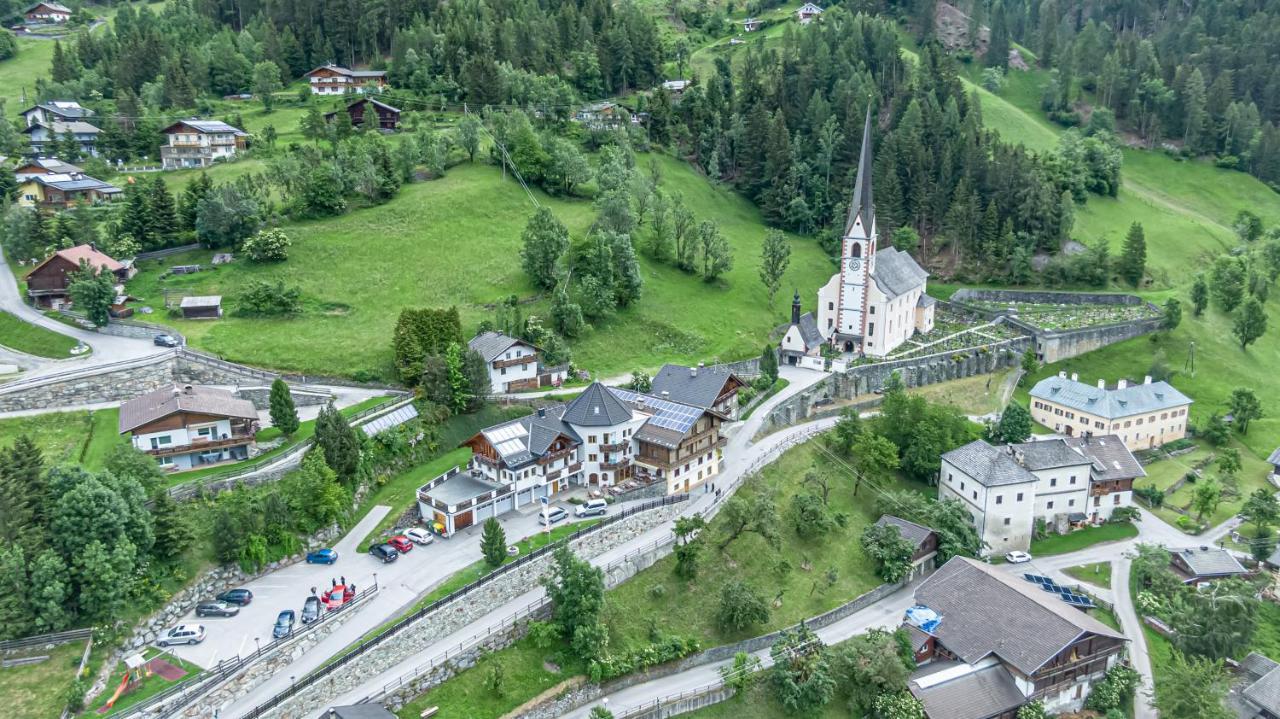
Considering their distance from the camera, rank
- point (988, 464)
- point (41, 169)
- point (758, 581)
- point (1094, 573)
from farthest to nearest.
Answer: point (41, 169) → point (988, 464) → point (1094, 573) → point (758, 581)

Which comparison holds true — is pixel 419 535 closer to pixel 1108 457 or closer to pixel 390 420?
pixel 390 420

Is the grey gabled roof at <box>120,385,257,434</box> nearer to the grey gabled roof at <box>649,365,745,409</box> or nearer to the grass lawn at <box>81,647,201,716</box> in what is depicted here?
the grass lawn at <box>81,647,201,716</box>

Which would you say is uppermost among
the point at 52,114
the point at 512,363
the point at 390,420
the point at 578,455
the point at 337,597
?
the point at 52,114

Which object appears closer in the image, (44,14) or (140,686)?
(140,686)

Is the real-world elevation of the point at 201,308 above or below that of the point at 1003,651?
above

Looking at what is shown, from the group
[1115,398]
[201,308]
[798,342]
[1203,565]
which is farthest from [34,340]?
[1115,398]

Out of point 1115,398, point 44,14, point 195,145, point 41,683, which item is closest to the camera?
point 41,683
